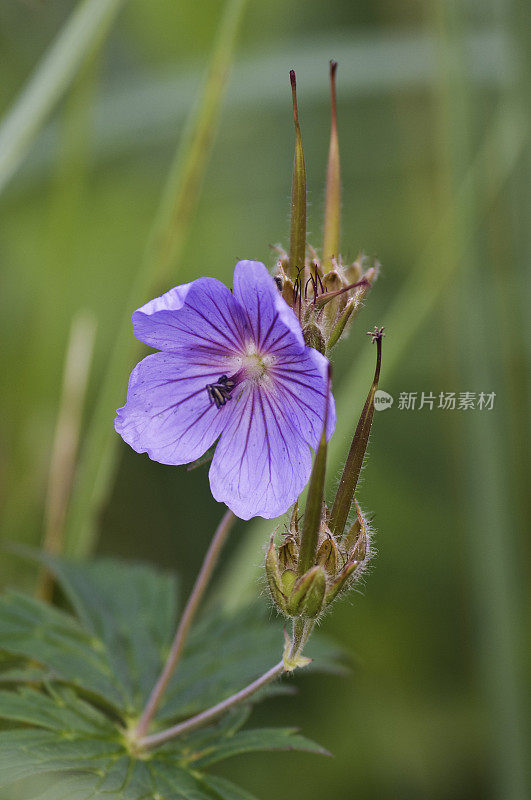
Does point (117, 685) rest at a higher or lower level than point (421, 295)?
lower

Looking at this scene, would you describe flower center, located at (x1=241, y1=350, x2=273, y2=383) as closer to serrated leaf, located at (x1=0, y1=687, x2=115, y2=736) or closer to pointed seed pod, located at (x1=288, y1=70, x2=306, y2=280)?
pointed seed pod, located at (x1=288, y1=70, x2=306, y2=280)

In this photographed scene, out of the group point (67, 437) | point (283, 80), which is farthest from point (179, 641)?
point (283, 80)

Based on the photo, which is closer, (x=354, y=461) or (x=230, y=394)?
(x=354, y=461)

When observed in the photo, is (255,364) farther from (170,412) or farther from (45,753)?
(45,753)

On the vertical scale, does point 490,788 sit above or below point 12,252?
below

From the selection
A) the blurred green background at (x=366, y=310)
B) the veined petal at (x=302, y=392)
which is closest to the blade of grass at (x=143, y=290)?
the blurred green background at (x=366, y=310)

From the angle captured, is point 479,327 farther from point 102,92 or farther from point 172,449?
point 102,92

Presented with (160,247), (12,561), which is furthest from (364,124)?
(12,561)

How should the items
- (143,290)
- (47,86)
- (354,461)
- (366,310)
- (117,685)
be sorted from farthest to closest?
(366,310) < (143,290) < (47,86) < (117,685) < (354,461)
